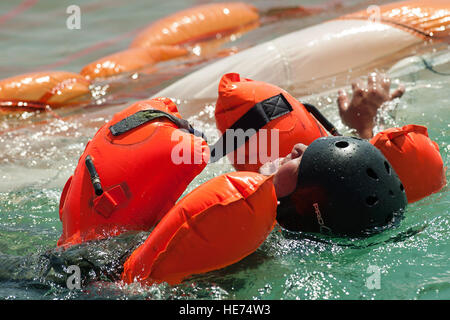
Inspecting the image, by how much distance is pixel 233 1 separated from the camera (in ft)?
29.8

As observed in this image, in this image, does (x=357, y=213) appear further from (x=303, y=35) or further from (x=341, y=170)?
(x=303, y=35)

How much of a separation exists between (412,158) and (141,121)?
117 cm

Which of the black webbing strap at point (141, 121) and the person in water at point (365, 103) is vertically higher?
the black webbing strap at point (141, 121)

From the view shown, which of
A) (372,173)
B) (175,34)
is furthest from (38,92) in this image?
(372,173)

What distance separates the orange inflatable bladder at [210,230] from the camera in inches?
86.7

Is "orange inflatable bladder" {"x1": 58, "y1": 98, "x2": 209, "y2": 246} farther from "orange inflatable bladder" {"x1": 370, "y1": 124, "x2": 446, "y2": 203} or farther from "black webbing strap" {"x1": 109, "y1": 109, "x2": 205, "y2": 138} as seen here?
"orange inflatable bladder" {"x1": 370, "y1": 124, "x2": 446, "y2": 203}

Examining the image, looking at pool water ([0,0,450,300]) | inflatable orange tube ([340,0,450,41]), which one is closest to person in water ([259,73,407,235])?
pool water ([0,0,450,300])

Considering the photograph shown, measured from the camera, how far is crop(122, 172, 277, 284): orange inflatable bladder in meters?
2.20

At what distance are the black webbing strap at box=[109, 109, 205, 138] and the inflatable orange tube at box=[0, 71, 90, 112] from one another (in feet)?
9.94

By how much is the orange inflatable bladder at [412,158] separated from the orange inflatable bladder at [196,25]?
15.7ft

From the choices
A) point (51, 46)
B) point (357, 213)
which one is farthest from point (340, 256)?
point (51, 46)

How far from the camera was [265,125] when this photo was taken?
9.50 feet

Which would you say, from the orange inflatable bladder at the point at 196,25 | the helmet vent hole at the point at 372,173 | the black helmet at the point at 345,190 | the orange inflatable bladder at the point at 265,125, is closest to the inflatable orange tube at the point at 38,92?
the orange inflatable bladder at the point at 196,25

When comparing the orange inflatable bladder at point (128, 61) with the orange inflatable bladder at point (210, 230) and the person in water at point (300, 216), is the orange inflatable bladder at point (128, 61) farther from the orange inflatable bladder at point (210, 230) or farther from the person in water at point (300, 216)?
the orange inflatable bladder at point (210, 230)
